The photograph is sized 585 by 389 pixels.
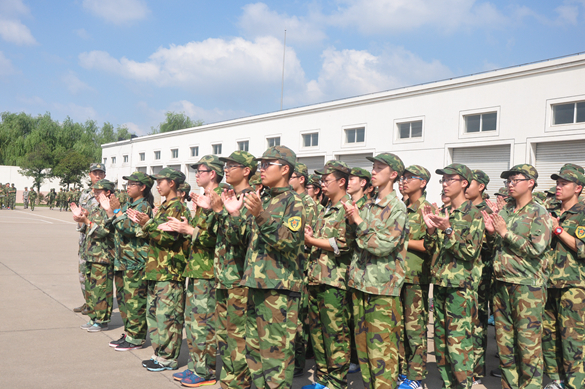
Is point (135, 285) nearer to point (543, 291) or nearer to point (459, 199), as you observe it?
point (459, 199)

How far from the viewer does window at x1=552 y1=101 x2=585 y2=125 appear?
46.9 ft

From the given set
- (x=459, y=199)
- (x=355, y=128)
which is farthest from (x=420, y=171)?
(x=355, y=128)

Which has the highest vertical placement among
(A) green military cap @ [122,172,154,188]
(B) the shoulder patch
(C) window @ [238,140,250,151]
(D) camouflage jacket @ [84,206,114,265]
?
(C) window @ [238,140,250,151]

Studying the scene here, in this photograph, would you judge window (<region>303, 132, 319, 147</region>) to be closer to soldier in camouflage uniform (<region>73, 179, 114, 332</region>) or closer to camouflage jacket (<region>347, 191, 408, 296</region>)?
soldier in camouflage uniform (<region>73, 179, 114, 332</region>)

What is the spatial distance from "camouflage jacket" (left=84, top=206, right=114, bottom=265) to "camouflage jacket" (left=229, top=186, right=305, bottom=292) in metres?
3.07

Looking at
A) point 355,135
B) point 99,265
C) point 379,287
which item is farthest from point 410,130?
point 379,287

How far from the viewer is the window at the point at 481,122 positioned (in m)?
16.6

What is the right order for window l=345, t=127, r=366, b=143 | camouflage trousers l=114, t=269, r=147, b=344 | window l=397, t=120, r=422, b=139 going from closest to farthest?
1. camouflage trousers l=114, t=269, r=147, b=344
2. window l=397, t=120, r=422, b=139
3. window l=345, t=127, r=366, b=143

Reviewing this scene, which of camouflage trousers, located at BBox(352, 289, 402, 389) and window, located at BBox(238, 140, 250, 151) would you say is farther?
window, located at BBox(238, 140, 250, 151)

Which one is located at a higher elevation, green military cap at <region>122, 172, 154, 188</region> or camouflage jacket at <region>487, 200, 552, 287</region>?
green military cap at <region>122, 172, 154, 188</region>

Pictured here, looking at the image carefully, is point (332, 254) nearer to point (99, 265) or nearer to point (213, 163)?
point (213, 163)

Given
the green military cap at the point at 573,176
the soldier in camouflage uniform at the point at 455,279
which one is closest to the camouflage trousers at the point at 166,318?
the soldier in camouflage uniform at the point at 455,279

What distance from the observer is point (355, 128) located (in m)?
21.7

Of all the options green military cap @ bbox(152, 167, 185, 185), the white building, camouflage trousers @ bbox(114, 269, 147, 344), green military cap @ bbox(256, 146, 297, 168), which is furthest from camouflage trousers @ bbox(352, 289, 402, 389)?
the white building
